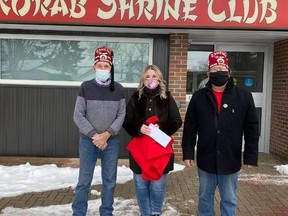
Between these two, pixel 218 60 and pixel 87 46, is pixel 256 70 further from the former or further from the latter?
pixel 218 60

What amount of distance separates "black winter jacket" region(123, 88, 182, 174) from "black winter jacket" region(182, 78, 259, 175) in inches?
12.9

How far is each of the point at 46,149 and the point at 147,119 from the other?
3972 millimetres

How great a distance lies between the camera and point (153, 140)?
4.09 meters

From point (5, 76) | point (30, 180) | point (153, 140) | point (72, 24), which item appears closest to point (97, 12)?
→ point (72, 24)

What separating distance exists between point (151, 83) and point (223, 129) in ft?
2.83

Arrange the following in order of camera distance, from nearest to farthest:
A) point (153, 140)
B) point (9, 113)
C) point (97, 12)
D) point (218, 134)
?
point (218, 134) < point (153, 140) < point (97, 12) < point (9, 113)

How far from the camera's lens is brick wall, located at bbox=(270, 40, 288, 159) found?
7.83m

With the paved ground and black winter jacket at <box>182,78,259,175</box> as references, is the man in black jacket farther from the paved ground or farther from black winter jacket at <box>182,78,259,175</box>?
the paved ground

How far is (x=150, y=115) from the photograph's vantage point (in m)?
4.14

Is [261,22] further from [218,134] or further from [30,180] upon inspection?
[30,180]

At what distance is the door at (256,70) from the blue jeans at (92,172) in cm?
487

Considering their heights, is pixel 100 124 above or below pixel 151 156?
above

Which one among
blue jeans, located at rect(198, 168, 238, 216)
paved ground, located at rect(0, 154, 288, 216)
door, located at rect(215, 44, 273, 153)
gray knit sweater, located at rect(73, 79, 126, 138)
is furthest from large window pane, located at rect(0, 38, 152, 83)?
blue jeans, located at rect(198, 168, 238, 216)

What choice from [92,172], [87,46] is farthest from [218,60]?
[87,46]
